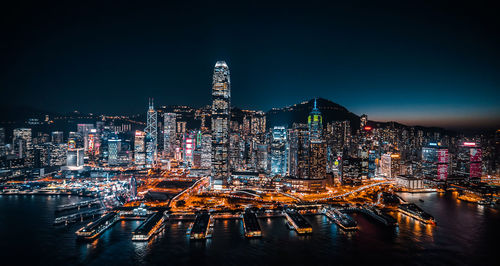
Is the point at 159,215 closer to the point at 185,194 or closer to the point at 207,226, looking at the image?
the point at 207,226

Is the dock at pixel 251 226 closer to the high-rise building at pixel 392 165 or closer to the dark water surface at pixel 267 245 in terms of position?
the dark water surface at pixel 267 245

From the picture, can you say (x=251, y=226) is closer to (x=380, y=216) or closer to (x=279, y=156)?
(x=380, y=216)

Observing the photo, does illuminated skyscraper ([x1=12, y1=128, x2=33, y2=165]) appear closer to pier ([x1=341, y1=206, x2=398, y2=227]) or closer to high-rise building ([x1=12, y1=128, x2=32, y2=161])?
high-rise building ([x1=12, y1=128, x2=32, y2=161])

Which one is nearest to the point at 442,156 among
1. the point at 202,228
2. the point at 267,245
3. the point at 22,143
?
the point at 267,245

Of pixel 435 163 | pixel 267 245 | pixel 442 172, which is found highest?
pixel 435 163

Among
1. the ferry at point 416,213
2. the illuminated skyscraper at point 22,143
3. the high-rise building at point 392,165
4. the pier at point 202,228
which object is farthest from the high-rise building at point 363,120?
the illuminated skyscraper at point 22,143

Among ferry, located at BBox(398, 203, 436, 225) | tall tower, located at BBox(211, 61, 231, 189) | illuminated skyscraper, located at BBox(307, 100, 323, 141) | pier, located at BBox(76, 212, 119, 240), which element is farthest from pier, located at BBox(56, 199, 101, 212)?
illuminated skyscraper, located at BBox(307, 100, 323, 141)
